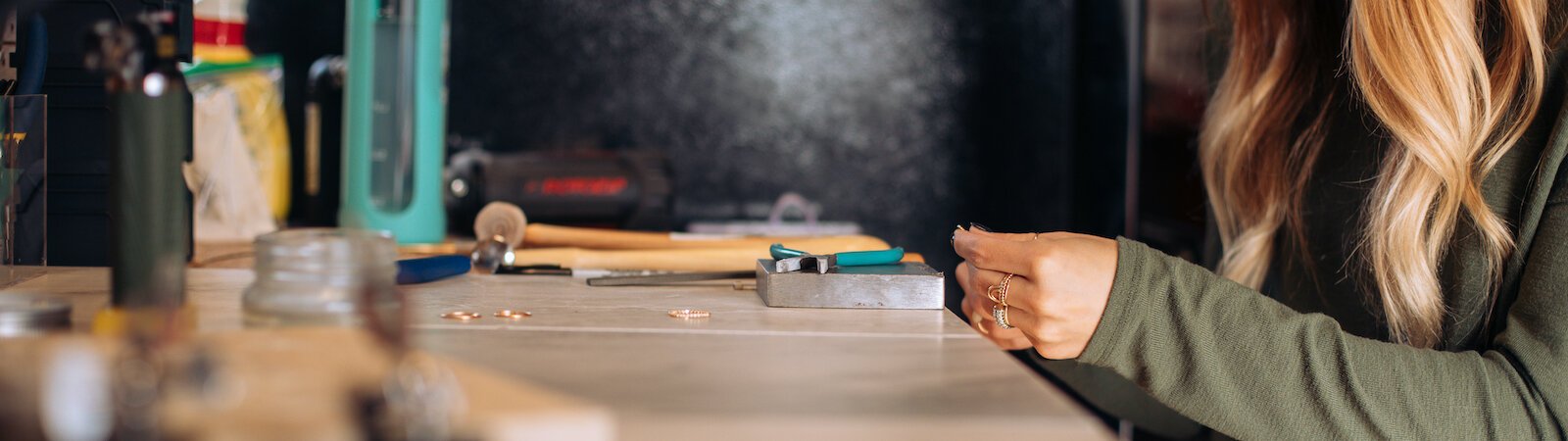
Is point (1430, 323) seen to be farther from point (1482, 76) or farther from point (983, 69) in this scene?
point (983, 69)

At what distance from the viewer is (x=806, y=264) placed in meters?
0.89

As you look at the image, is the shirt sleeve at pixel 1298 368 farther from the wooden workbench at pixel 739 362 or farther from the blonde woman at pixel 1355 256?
the wooden workbench at pixel 739 362

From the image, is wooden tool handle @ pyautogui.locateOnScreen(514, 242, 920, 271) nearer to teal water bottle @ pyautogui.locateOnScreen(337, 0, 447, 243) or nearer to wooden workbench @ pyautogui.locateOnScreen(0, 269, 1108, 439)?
wooden workbench @ pyautogui.locateOnScreen(0, 269, 1108, 439)

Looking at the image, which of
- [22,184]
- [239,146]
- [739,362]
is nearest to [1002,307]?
[739,362]

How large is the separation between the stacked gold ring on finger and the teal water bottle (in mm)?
795

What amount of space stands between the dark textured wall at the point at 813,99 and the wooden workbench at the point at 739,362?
1.77m

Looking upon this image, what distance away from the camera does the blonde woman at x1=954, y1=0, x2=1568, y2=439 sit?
86cm

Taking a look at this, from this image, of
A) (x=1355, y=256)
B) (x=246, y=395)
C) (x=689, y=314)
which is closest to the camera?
(x=246, y=395)

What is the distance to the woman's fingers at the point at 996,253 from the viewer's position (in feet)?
2.90

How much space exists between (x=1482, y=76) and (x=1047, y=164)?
5.56 feet

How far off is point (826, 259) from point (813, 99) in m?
1.90

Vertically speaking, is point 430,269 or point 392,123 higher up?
point 392,123

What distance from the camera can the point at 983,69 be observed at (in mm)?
2775

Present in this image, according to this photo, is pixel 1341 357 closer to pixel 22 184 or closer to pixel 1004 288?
pixel 1004 288
